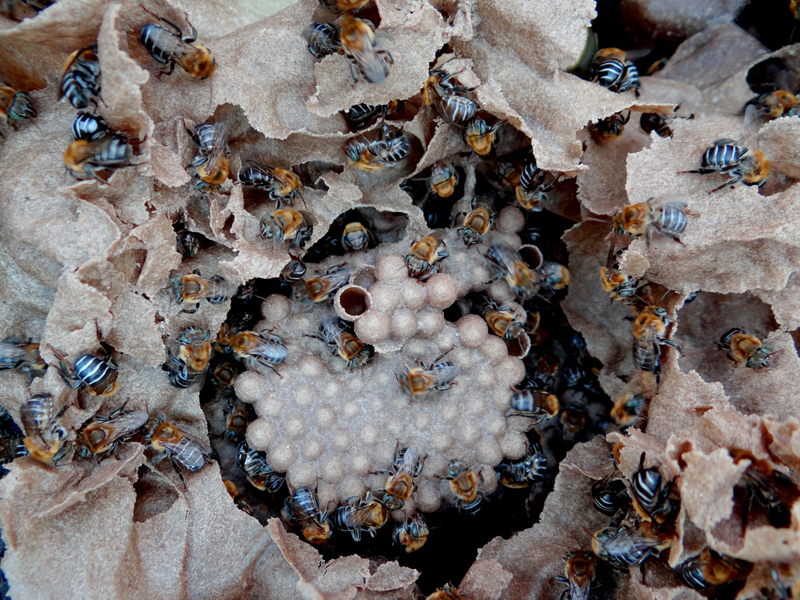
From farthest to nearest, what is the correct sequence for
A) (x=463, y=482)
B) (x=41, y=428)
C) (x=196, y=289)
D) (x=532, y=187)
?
(x=532, y=187) → (x=463, y=482) → (x=196, y=289) → (x=41, y=428)

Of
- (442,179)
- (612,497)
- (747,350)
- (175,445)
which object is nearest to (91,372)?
(175,445)

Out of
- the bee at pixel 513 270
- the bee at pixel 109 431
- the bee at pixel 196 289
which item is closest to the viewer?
the bee at pixel 109 431

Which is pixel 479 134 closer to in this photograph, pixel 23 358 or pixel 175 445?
pixel 175 445

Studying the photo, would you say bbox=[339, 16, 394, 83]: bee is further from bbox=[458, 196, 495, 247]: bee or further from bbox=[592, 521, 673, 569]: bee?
bbox=[592, 521, 673, 569]: bee

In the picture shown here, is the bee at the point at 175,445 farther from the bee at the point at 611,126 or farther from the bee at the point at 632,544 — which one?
the bee at the point at 611,126

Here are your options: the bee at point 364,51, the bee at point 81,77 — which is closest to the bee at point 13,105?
the bee at point 81,77

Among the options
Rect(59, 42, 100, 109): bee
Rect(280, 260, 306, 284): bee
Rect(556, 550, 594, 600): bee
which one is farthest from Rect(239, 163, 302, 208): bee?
Rect(556, 550, 594, 600): bee
